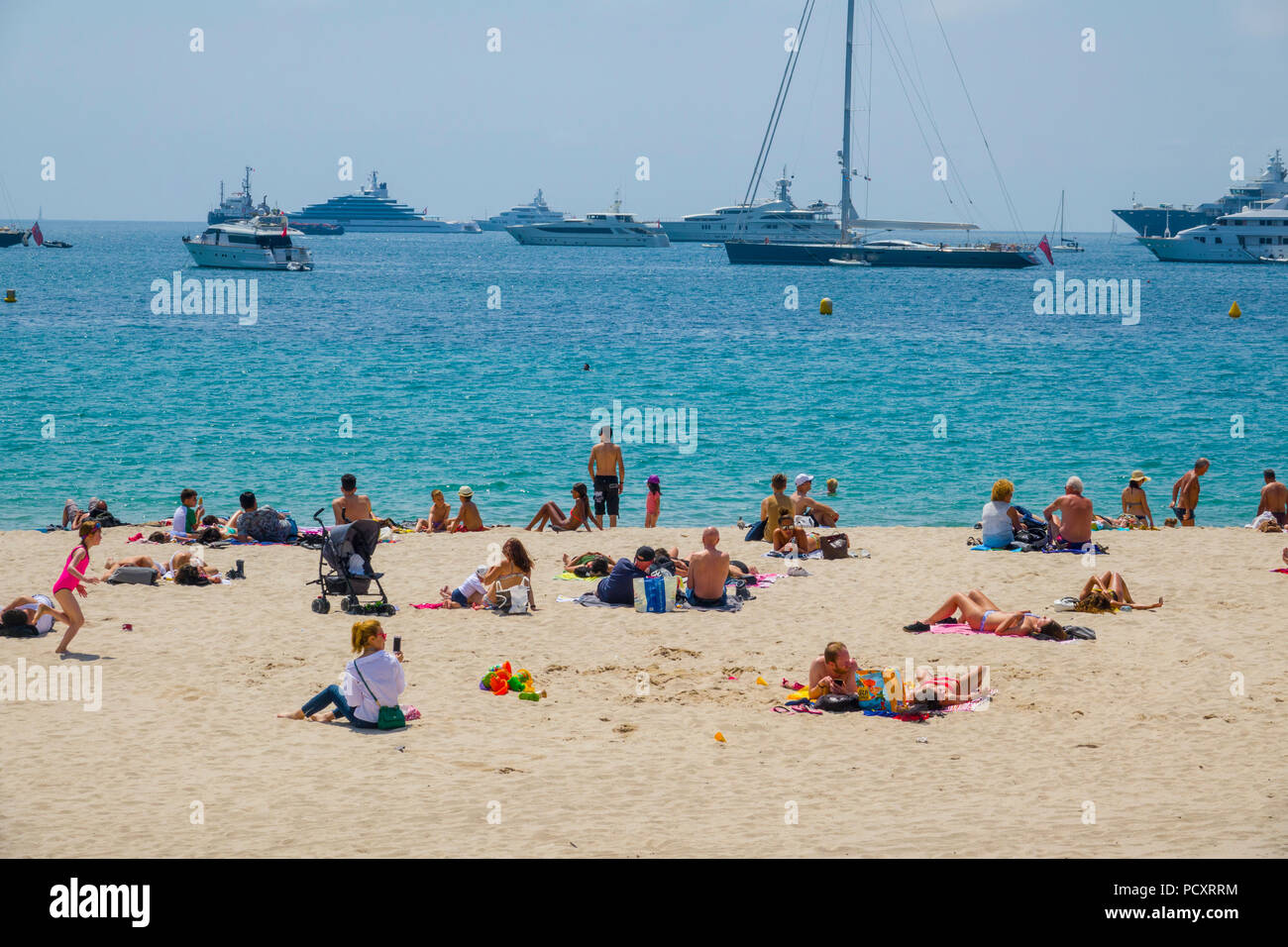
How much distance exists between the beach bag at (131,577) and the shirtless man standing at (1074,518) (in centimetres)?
1127

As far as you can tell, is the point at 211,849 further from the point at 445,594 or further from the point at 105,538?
the point at 105,538

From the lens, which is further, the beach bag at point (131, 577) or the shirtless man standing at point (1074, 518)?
the shirtless man standing at point (1074, 518)

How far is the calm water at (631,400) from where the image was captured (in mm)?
25234

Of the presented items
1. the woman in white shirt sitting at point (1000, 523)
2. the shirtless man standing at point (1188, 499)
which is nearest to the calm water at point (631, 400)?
the shirtless man standing at point (1188, 499)

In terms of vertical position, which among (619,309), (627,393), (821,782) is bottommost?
(821,782)

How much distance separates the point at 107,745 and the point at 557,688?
3.68m

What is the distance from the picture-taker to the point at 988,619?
12.5m

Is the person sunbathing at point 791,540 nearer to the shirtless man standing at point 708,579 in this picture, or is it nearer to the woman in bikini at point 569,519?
the shirtless man standing at point 708,579

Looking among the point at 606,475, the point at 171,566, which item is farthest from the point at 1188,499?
the point at 171,566

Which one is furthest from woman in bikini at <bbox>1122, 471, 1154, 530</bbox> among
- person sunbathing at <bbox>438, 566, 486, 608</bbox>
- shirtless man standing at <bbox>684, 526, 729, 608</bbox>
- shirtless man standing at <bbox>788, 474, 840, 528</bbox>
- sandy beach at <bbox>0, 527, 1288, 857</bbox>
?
person sunbathing at <bbox>438, 566, 486, 608</bbox>

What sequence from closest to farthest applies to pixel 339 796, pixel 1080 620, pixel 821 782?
pixel 339 796, pixel 821 782, pixel 1080 620
